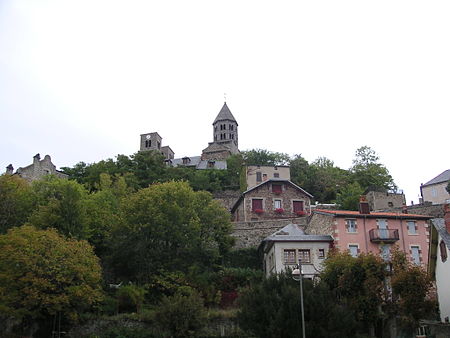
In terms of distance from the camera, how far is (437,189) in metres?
58.6

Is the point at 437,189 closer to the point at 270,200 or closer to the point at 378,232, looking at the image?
the point at 270,200

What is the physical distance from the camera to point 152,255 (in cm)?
3572

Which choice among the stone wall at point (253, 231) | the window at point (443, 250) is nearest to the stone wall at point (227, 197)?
the stone wall at point (253, 231)

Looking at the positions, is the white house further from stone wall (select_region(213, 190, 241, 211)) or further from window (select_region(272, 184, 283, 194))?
stone wall (select_region(213, 190, 241, 211))

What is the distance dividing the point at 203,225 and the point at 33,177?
1326 inches

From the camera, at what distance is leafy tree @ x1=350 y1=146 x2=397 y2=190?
215ft

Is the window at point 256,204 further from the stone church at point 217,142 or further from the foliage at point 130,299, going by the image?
the stone church at point 217,142

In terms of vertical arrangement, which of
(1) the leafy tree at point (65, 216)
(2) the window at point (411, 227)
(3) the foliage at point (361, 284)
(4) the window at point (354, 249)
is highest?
(1) the leafy tree at point (65, 216)

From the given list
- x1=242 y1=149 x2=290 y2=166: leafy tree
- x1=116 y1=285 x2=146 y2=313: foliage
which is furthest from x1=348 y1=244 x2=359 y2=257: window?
x1=242 y1=149 x2=290 y2=166: leafy tree

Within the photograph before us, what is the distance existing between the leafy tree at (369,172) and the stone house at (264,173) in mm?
11158

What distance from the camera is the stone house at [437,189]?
57375 mm

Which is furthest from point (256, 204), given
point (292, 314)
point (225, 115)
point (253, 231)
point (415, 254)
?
point (225, 115)

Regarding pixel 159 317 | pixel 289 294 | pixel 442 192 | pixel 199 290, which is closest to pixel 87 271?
pixel 159 317

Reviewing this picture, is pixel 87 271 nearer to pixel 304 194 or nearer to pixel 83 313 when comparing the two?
pixel 83 313
